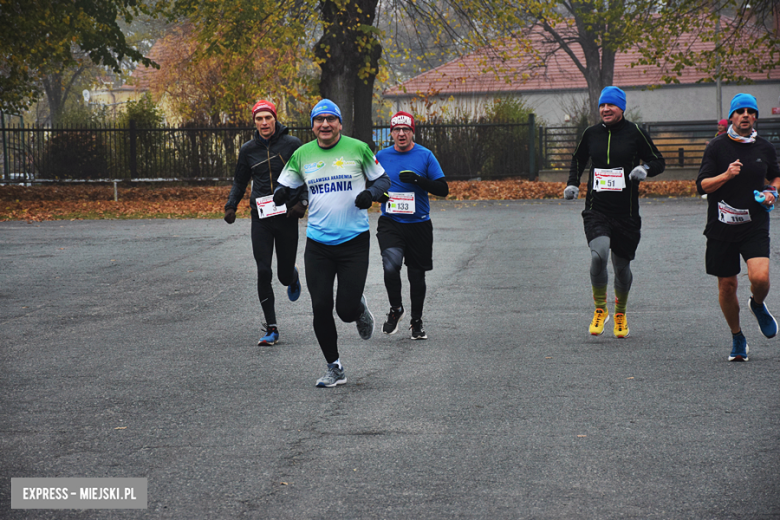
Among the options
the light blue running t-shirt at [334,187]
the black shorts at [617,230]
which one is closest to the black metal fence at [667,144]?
the black shorts at [617,230]

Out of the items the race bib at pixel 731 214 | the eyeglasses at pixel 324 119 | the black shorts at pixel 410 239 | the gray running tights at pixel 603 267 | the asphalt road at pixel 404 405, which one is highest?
the eyeglasses at pixel 324 119

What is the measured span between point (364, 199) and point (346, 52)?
61.0ft

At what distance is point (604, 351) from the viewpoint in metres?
7.20

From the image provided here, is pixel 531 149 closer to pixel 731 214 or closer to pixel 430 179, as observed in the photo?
pixel 430 179

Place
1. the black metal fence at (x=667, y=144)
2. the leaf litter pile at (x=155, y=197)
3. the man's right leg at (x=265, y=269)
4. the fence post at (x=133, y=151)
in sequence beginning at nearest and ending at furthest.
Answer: the man's right leg at (x=265, y=269)
the leaf litter pile at (x=155, y=197)
the fence post at (x=133, y=151)
the black metal fence at (x=667, y=144)

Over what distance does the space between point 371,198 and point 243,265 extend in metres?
6.96

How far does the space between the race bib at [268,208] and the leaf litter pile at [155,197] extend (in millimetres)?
12989

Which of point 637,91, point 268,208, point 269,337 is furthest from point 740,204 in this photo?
point 637,91

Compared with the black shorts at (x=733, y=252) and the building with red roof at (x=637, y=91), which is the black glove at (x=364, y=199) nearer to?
the black shorts at (x=733, y=252)

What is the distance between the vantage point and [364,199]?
607cm

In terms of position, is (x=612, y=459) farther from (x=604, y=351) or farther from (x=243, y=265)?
(x=243, y=265)

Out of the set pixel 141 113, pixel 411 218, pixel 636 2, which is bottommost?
pixel 411 218

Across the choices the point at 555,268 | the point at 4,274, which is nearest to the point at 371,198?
the point at 555,268

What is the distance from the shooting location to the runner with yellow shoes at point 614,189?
25.0 feet
